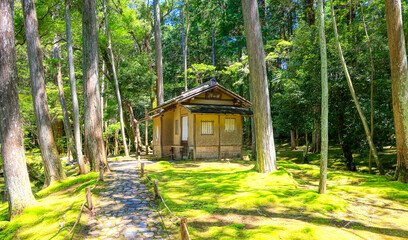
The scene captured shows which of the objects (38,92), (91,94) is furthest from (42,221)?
(91,94)

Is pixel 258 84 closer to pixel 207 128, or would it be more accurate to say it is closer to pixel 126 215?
pixel 126 215

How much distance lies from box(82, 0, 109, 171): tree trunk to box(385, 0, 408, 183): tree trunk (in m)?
11.1

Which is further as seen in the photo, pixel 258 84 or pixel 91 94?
pixel 91 94

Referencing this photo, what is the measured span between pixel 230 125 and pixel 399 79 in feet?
32.3

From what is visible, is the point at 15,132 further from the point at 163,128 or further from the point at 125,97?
the point at 125,97

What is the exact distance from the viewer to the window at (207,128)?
616 inches

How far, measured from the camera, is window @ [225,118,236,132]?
642 inches

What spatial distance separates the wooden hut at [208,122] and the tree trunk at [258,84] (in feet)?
17.5

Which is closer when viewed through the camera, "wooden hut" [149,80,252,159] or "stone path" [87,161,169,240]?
"stone path" [87,161,169,240]

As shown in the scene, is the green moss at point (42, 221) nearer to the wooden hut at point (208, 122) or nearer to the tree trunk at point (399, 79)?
the wooden hut at point (208, 122)

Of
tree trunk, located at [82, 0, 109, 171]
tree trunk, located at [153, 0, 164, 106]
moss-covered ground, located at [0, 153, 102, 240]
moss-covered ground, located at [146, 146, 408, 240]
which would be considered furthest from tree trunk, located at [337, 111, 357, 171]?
tree trunk, located at [153, 0, 164, 106]

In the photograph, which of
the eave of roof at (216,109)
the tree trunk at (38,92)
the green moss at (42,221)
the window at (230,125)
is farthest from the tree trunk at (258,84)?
the tree trunk at (38,92)

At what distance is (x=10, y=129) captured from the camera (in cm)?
619

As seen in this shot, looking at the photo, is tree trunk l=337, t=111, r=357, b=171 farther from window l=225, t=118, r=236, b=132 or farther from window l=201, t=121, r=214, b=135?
window l=201, t=121, r=214, b=135
